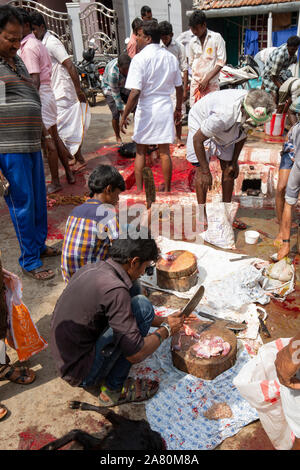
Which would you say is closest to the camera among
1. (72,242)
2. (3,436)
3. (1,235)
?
(3,436)

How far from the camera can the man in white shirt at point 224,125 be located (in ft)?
11.8

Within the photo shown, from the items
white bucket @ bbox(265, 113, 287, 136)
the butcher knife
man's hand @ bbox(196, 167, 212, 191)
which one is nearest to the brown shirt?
the butcher knife

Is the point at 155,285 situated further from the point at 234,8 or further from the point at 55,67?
the point at 234,8

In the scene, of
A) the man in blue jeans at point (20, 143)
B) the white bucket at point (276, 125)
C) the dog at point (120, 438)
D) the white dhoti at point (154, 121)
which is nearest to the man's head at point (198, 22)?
the white dhoti at point (154, 121)

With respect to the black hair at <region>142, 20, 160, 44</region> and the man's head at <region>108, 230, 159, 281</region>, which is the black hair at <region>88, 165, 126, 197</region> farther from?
the black hair at <region>142, 20, 160, 44</region>

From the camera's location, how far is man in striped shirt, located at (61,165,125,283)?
279 cm

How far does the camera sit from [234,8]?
1114 cm

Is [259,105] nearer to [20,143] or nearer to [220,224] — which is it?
[220,224]

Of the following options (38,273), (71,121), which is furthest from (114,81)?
(38,273)

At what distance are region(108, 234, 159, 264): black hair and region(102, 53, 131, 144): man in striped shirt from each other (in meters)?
5.00

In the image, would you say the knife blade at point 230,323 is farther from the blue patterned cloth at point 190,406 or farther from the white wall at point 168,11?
the white wall at point 168,11

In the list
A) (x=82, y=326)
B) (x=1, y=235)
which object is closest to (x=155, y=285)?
(x=82, y=326)

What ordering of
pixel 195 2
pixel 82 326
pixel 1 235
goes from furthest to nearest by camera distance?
1. pixel 195 2
2. pixel 1 235
3. pixel 82 326
